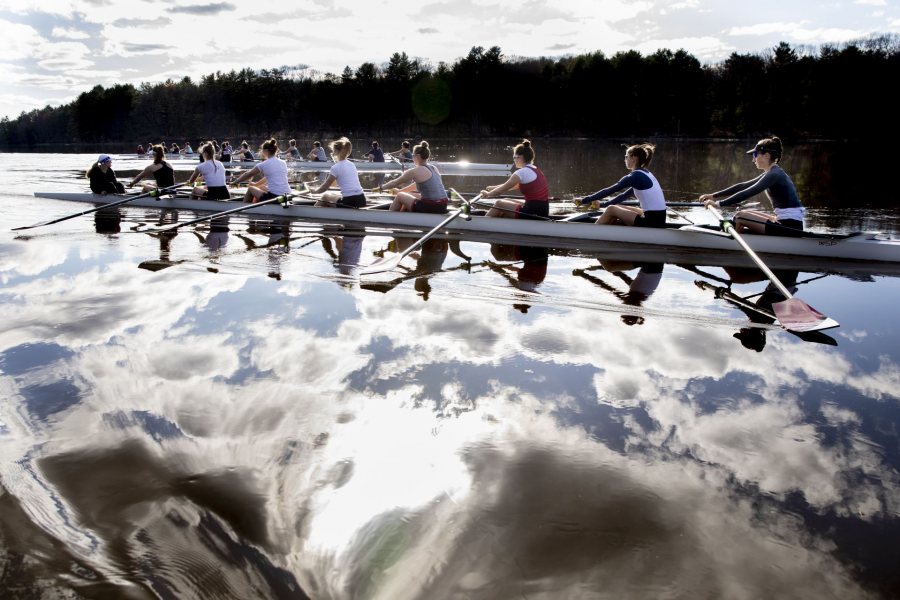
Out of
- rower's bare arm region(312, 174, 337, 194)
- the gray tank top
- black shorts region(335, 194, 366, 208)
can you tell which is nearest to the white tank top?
the gray tank top

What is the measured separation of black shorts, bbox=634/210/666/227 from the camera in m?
9.78

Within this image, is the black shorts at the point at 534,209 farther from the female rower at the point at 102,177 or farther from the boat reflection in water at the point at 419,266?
the female rower at the point at 102,177

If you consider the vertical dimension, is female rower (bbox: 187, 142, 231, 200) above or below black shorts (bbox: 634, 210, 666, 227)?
above

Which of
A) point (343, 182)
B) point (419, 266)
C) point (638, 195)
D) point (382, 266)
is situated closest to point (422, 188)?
point (343, 182)

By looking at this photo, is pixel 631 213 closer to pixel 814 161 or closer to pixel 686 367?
pixel 686 367

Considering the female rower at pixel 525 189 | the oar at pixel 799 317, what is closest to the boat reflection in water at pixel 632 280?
the oar at pixel 799 317

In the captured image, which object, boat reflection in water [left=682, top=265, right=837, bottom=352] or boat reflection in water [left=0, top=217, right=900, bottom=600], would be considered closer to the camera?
boat reflection in water [left=0, top=217, right=900, bottom=600]

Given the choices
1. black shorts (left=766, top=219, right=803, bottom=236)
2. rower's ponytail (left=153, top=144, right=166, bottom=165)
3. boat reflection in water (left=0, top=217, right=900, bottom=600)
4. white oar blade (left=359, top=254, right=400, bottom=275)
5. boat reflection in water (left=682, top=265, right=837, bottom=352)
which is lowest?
boat reflection in water (left=0, top=217, right=900, bottom=600)

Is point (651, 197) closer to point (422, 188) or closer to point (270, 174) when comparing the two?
point (422, 188)

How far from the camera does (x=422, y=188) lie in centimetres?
1149

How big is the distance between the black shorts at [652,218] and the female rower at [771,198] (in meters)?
0.70

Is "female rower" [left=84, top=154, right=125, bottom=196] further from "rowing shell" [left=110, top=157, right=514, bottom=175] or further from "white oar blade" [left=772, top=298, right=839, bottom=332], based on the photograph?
"white oar blade" [left=772, top=298, right=839, bottom=332]

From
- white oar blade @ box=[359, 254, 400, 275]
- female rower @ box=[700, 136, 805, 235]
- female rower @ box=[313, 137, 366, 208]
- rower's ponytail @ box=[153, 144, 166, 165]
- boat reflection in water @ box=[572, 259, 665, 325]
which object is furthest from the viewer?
rower's ponytail @ box=[153, 144, 166, 165]

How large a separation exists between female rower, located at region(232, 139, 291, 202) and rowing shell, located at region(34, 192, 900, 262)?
34 centimetres
